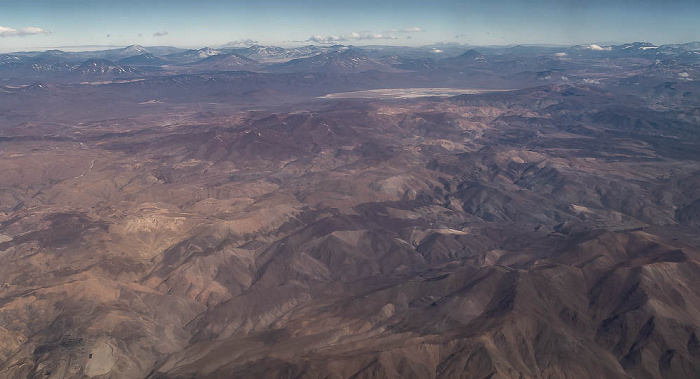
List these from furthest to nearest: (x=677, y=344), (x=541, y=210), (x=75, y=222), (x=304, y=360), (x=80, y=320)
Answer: (x=541, y=210) → (x=75, y=222) → (x=80, y=320) → (x=677, y=344) → (x=304, y=360)

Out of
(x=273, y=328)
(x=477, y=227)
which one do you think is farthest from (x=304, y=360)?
(x=477, y=227)

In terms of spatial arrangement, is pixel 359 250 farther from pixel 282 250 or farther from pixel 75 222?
pixel 75 222

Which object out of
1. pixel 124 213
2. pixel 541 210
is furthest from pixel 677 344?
pixel 124 213

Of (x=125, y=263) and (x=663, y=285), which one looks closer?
(x=663, y=285)

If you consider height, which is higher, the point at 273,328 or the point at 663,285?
the point at 663,285

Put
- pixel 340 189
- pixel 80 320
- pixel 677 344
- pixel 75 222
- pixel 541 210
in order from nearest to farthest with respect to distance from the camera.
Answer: pixel 677 344 < pixel 80 320 < pixel 75 222 < pixel 541 210 < pixel 340 189

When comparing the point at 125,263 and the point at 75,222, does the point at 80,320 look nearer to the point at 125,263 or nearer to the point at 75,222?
the point at 125,263

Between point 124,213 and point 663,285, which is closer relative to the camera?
point 663,285

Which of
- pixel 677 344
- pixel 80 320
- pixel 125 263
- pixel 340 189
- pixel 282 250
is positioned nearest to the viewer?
pixel 677 344

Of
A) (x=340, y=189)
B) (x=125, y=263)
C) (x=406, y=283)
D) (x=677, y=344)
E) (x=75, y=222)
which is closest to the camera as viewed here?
(x=677, y=344)
